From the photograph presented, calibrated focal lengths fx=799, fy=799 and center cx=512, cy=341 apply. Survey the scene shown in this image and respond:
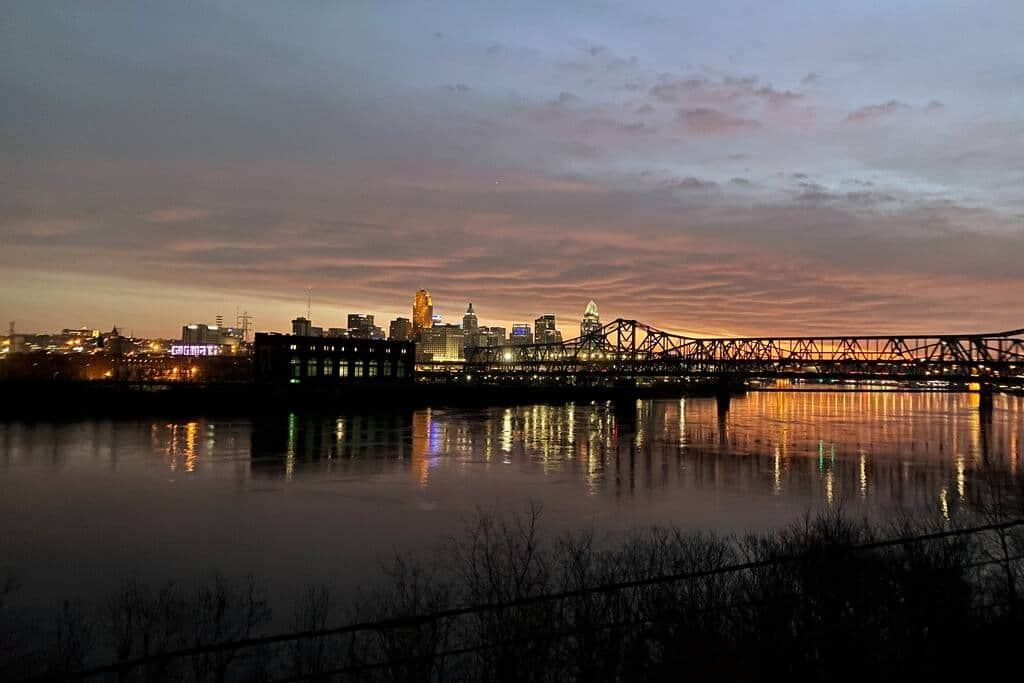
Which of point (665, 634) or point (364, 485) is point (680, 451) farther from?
point (665, 634)

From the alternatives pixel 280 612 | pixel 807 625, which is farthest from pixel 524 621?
pixel 280 612

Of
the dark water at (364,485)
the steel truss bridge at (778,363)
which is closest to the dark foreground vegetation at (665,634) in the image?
the dark water at (364,485)

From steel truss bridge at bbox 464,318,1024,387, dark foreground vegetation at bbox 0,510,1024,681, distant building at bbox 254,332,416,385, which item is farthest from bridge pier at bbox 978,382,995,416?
dark foreground vegetation at bbox 0,510,1024,681

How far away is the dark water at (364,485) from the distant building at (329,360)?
157 feet

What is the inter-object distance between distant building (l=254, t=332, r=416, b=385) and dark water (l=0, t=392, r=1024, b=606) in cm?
4792

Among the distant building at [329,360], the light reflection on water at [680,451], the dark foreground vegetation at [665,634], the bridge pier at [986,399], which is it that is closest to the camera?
the dark foreground vegetation at [665,634]

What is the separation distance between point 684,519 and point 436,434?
35908 mm

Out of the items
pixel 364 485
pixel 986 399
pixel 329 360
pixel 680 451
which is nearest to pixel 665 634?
pixel 364 485

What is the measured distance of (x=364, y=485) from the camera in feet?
118

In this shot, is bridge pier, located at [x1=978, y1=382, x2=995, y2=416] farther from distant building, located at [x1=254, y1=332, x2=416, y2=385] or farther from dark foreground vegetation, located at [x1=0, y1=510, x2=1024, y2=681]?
dark foreground vegetation, located at [x1=0, y1=510, x2=1024, y2=681]

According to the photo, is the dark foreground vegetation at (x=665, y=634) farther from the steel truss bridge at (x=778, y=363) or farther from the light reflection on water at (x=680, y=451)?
the steel truss bridge at (x=778, y=363)

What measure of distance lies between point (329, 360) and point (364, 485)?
8952cm

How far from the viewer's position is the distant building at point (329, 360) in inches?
4626

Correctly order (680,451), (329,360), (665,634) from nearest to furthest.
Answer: (665,634)
(680,451)
(329,360)
